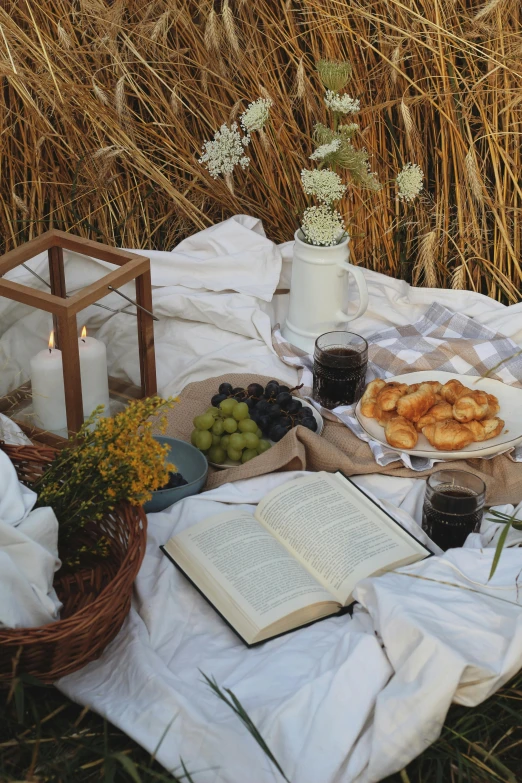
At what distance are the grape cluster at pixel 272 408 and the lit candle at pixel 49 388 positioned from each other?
308 mm

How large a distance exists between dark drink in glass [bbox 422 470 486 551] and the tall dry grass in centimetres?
82

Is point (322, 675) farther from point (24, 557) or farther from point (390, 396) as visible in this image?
point (390, 396)

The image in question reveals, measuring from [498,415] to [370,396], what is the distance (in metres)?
0.26

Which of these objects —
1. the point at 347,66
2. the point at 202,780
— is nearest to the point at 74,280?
the point at 347,66

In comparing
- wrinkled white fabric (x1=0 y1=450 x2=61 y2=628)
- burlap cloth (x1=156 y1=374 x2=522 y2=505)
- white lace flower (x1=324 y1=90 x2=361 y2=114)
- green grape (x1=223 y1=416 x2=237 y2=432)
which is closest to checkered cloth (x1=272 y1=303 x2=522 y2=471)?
burlap cloth (x1=156 y1=374 x2=522 y2=505)

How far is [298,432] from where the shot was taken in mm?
1628

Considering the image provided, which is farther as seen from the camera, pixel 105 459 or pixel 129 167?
pixel 129 167

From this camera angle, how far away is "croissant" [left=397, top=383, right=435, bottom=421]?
5.56 ft

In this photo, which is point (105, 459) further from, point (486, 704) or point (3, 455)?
point (486, 704)

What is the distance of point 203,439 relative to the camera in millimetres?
1663

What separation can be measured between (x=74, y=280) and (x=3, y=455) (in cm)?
58

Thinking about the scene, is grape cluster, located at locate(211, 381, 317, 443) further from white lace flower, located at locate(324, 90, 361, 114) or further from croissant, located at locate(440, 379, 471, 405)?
white lace flower, located at locate(324, 90, 361, 114)

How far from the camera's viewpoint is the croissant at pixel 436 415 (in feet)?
5.53

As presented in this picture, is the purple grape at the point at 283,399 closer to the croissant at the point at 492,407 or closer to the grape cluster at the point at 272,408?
the grape cluster at the point at 272,408
